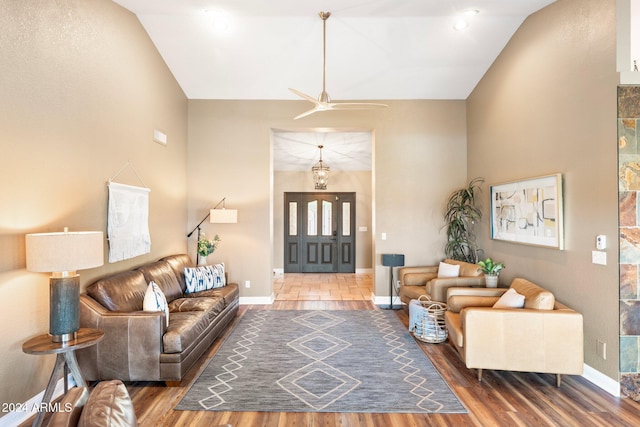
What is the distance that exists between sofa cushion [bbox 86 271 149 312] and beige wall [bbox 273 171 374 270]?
5.32m

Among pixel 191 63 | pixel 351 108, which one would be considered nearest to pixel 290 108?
pixel 351 108

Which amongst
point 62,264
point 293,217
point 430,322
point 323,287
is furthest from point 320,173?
point 62,264

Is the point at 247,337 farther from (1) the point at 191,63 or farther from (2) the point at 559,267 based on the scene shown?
(1) the point at 191,63

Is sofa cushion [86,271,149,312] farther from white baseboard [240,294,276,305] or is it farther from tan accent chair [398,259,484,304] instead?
tan accent chair [398,259,484,304]

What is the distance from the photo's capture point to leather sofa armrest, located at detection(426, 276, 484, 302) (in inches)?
176

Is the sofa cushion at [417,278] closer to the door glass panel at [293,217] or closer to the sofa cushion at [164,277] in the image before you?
the sofa cushion at [164,277]

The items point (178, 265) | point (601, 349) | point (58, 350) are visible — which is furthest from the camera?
point (178, 265)

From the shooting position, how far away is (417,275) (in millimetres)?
5273

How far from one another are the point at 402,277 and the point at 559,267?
7.49 feet

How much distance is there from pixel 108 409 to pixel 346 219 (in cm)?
803

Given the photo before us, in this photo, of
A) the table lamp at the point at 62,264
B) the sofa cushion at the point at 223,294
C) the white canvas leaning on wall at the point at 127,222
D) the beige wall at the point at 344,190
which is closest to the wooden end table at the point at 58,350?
the table lamp at the point at 62,264

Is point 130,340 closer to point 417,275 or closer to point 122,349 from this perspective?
point 122,349

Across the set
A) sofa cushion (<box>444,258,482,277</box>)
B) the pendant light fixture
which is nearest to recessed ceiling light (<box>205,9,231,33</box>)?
the pendant light fixture

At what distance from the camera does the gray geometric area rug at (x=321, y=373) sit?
270cm
